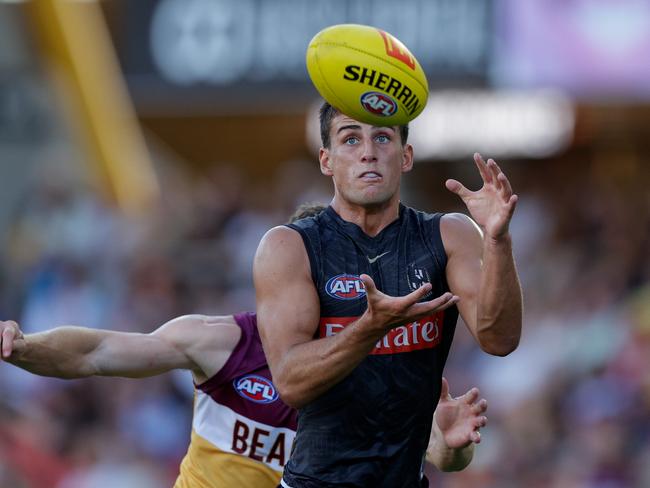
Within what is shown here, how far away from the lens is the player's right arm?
14.4 ft

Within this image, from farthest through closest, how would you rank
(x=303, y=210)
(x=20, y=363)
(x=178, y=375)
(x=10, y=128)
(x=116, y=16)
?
(x=116, y=16) → (x=10, y=128) → (x=178, y=375) → (x=303, y=210) → (x=20, y=363)

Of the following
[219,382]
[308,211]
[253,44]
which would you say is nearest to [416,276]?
[308,211]

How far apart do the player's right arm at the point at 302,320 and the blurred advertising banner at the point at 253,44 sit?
870cm

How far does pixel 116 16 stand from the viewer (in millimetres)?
18734

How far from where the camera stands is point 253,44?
46.5 ft

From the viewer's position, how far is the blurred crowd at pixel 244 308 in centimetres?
1026

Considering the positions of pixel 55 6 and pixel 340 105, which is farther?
pixel 55 6

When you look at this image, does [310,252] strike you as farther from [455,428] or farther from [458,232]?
[455,428]

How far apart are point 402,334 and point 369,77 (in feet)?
3.23

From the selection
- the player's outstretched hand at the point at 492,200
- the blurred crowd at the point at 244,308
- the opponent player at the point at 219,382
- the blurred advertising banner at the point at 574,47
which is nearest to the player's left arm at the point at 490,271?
the player's outstretched hand at the point at 492,200

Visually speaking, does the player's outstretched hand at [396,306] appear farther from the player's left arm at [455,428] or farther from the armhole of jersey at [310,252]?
the player's left arm at [455,428]

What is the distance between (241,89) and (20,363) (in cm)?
917

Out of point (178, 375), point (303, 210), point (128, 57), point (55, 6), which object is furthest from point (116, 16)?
point (303, 210)

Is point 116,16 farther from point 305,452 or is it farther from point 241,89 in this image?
point 305,452
